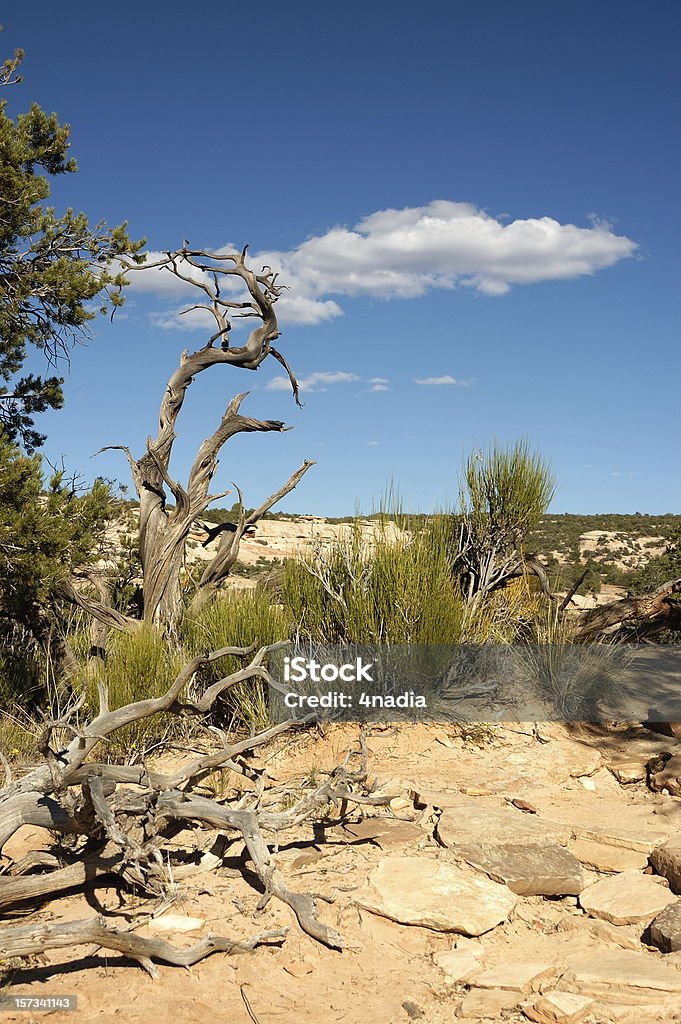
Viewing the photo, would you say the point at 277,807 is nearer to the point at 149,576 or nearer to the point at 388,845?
the point at 388,845

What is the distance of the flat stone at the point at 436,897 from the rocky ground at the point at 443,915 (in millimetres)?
11

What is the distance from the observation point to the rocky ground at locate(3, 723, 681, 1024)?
3.95 m

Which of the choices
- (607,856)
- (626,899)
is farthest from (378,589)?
(626,899)

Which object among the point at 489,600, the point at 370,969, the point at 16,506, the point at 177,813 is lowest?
the point at 370,969

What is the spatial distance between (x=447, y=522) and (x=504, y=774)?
11.6 ft

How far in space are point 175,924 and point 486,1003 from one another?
165 centimetres

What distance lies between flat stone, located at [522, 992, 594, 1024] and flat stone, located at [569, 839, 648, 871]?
1.61 metres

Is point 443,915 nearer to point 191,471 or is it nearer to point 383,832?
point 383,832

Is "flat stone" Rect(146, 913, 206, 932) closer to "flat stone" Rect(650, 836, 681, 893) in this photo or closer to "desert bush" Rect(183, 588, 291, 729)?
"flat stone" Rect(650, 836, 681, 893)

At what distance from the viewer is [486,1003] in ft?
12.9

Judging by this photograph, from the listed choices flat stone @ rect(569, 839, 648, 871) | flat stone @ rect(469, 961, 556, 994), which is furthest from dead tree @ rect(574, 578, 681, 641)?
flat stone @ rect(469, 961, 556, 994)

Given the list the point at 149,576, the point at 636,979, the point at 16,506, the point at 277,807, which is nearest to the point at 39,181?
the point at 16,506

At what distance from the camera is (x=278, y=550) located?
28203 mm

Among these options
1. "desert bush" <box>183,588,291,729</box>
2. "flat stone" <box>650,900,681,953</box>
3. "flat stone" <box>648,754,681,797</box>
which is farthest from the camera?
"desert bush" <box>183,588,291,729</box>
